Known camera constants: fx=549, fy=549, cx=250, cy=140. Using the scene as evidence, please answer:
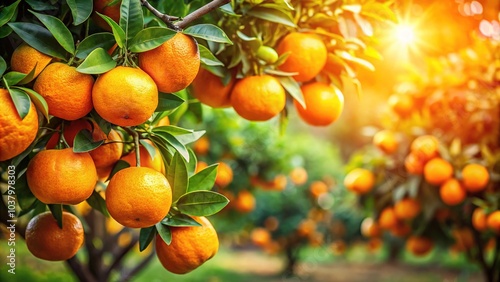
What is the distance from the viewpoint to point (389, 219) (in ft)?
7.81

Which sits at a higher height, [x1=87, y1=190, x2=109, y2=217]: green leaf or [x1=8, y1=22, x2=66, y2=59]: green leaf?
[x1=8, y1=22, x2=66, y2=59]: green leaf

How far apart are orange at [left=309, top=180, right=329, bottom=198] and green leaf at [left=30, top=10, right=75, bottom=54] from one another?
406 cm

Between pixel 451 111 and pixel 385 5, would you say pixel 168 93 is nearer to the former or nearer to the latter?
pixel 385 5

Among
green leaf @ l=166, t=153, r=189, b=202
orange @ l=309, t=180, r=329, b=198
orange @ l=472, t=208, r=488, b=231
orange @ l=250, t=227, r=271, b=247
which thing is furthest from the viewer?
orange @ l=250, t=227, r=271, b=247

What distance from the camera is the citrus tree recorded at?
0.80 meters

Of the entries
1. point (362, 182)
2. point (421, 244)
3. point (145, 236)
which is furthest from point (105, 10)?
point (421, 244)

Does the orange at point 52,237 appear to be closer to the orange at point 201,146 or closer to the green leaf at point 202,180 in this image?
the green leaf at point 202,180

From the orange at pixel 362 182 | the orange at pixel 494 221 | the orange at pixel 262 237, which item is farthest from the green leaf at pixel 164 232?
the orange at pixel 262 237

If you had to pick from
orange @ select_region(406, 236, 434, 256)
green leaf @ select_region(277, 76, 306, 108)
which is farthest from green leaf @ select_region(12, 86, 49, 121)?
orange @ select_region(406, 236, 434, 256)

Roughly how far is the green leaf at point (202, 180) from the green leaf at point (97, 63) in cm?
26

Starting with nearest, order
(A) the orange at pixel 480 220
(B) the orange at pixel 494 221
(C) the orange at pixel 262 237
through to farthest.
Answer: (B) the orange at pixel 494 221 → (A) the orange at pixel 480 220 → (C) the orange at pixel 262 237

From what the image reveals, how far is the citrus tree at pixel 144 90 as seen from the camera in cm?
80

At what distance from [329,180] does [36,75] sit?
14.8ft

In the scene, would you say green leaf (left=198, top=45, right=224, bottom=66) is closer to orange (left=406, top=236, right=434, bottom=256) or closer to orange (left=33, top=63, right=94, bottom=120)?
orange (left=33, top=63, right=94, bottom=120)
